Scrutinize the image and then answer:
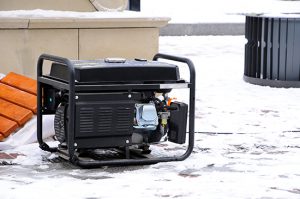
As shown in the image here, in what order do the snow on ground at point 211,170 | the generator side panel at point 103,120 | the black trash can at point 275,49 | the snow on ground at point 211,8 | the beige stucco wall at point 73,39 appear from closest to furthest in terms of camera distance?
the snow on ground at point 211,170, the generator side panel at point 103,120, the beige stucco wall at point 73,39, the black trash can at point 275,49, the snow on ground at point 211,8

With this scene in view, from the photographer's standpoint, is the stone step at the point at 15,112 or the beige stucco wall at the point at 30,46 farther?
the beige stucco wall at the point at 30,46

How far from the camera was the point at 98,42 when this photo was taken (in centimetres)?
891

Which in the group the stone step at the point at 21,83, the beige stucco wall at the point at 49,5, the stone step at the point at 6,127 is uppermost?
the beige stucco wall at the point at 49,5

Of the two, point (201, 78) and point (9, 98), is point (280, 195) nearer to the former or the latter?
point (9, 98)

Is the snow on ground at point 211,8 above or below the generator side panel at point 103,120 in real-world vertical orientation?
above

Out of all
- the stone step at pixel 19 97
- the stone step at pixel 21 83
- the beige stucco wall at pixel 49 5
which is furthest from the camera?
the beige stucco wall at pixel 49 5

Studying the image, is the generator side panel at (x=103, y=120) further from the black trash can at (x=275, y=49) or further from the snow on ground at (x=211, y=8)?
the snow on ground at (x=211, y=8)

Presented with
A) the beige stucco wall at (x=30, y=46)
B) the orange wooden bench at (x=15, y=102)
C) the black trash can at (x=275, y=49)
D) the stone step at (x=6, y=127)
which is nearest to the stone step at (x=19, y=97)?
the orange wooden bench at (x=15, y=102)

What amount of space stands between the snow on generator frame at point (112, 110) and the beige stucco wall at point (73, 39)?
2329mm

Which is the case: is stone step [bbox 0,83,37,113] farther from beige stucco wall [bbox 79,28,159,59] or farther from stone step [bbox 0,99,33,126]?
beige stucco wall [bbox 79,28,159,59]

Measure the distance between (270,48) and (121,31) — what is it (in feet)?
8.84

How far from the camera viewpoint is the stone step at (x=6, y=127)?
6707mm

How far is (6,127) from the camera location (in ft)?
22.1

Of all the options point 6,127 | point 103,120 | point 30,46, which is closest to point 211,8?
point 30,46
